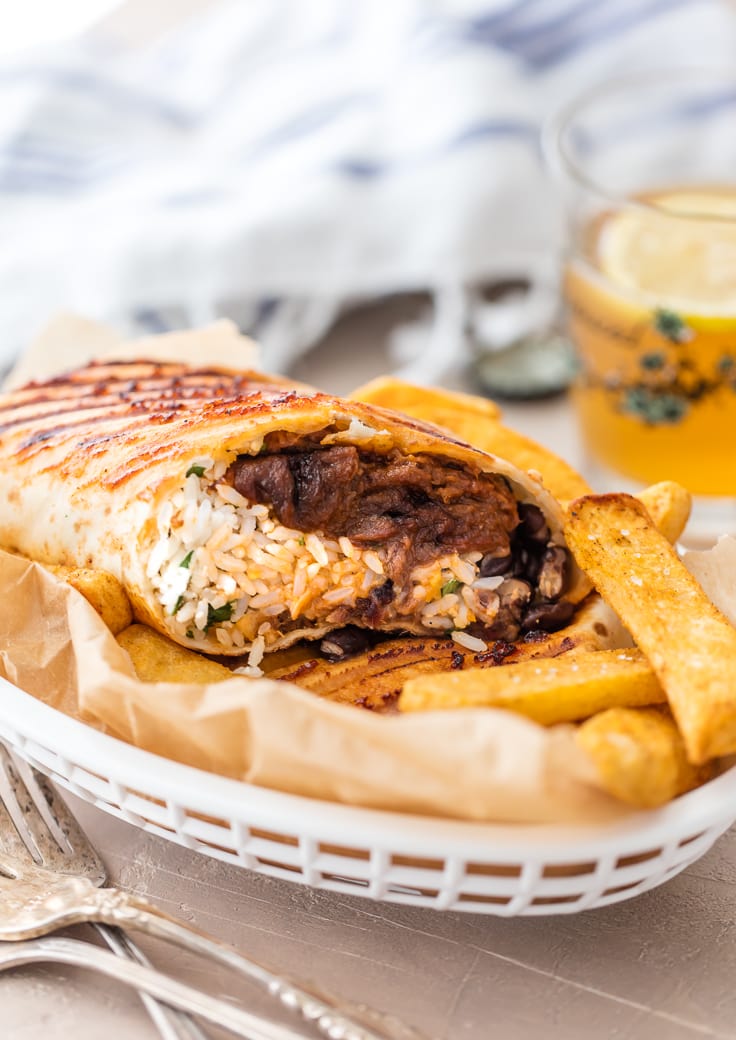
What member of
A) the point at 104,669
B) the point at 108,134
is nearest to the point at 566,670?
the point at 104,669

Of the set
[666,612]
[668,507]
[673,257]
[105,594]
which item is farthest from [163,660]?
[673,257]

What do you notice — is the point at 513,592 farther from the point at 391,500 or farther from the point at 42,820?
the point at 42,820

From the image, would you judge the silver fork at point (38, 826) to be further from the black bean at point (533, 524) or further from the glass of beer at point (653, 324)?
the glass of beer at point (653, 324)

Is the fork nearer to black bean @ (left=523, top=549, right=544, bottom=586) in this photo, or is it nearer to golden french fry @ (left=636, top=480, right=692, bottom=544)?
black bean @ (left=523, top=549, right=544, bottom=586)

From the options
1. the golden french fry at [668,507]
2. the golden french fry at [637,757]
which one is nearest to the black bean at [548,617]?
the golden french fry at [668,507]

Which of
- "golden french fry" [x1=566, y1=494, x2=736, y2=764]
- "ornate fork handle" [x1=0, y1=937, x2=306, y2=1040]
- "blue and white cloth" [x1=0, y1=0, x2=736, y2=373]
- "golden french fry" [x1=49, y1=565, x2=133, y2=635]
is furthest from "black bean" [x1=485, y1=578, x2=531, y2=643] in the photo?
"blue and white cloth" [x1=0, y1=0, x2=736, y2=373]
